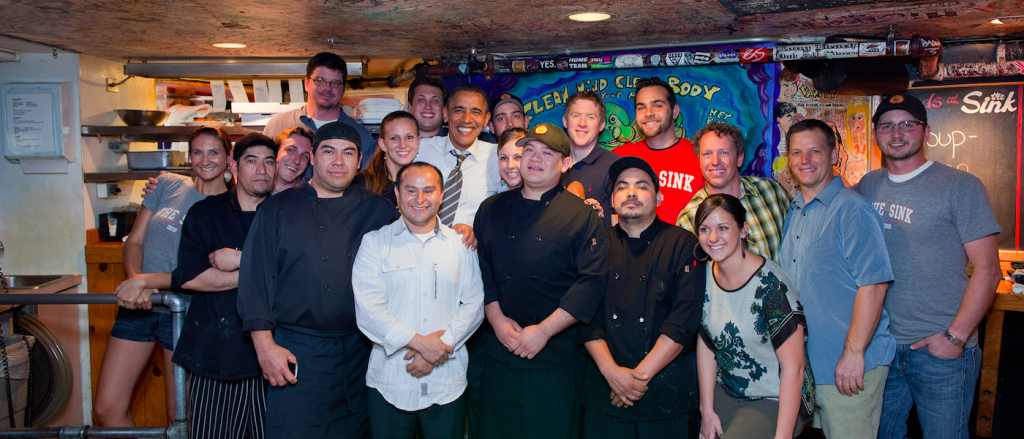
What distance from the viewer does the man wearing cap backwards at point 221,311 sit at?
3.32 metres

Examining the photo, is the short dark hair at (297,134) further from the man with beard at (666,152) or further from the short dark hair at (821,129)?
the short dark hair at (821,129)

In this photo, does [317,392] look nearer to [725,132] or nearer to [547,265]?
[547,265]

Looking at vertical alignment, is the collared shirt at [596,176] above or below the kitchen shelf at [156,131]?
below

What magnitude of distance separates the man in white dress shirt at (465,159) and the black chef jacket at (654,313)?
1122 mm

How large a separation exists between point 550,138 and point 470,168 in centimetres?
89

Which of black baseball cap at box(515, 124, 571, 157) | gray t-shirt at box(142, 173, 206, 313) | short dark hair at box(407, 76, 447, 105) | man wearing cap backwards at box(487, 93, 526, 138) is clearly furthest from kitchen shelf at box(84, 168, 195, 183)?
black baseball cap at box(515, 124, 571, 157)

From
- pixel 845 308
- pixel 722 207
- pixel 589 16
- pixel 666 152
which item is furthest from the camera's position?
pixel 666 152

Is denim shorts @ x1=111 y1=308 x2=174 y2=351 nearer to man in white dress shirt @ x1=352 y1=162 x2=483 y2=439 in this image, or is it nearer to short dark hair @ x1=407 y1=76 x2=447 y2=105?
man in white dress shirt @ x1=352 y1=162 x2=483 y2=439

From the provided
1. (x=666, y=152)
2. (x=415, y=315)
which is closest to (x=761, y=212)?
(x=666, y=152)

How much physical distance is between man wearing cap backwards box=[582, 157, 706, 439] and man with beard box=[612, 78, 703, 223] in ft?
3.01

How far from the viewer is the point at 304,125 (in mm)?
4520

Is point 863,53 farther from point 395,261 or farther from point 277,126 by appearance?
point 277,126

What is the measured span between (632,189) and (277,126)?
290cm

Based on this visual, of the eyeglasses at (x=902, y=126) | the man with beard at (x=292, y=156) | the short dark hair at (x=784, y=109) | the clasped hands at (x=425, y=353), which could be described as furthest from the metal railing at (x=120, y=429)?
the short dark hair at (x=784, y=109)
